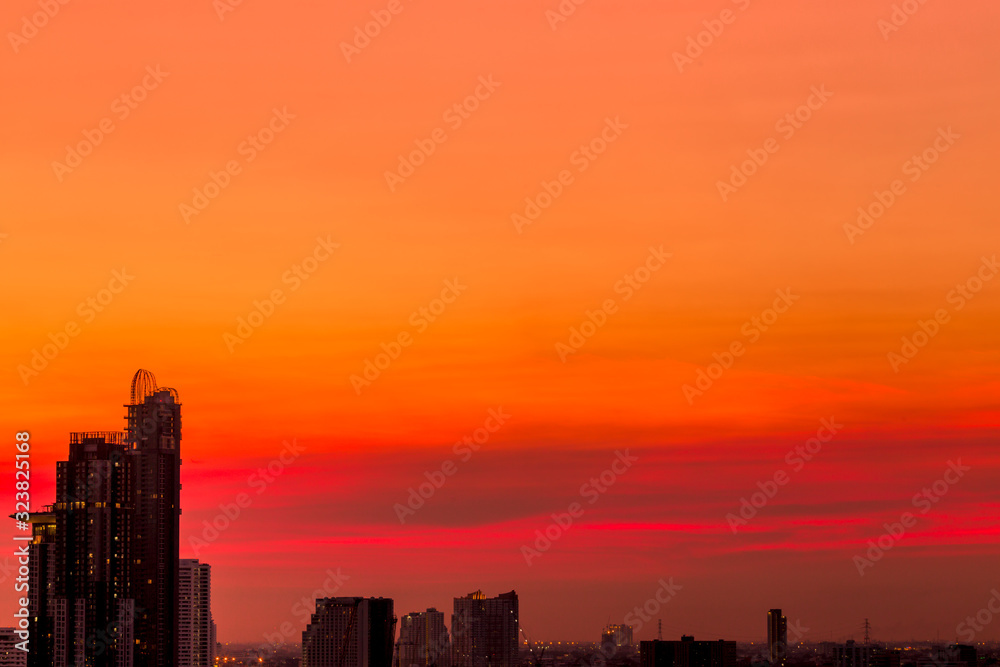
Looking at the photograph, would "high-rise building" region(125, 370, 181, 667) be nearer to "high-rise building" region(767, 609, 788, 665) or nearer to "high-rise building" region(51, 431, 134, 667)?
"high-rise building" region(51, 431, 134, 667)

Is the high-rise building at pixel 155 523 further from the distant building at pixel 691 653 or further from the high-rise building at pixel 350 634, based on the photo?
the distant building at pixel 691 653

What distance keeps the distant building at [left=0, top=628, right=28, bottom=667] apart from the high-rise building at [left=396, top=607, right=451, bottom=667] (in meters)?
40.9

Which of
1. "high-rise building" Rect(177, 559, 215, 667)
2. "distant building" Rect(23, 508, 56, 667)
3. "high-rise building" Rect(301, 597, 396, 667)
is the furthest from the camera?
"high-rise building" Rect(301, 597, 396, 667)

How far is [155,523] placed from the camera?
79.4 m

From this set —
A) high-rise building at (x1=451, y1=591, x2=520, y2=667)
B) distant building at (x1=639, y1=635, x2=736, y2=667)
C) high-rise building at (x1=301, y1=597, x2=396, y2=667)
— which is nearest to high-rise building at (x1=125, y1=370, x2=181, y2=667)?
high-rise building at (x1=301, y1=597, x2=396, y2=667)

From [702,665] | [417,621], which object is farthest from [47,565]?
[702,665]

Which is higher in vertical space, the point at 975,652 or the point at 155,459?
the point at 155,459

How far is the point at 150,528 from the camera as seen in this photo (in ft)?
260

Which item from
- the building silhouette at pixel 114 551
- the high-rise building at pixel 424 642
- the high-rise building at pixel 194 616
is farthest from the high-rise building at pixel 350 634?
the building silhouette at pixel 114 551

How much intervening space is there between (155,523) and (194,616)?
773cm

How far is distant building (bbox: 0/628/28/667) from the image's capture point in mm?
71188

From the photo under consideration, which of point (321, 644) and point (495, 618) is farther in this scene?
point (495, 618)

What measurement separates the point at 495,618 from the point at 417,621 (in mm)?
6267

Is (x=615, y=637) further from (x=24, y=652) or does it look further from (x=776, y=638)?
(x=24, y=652)
